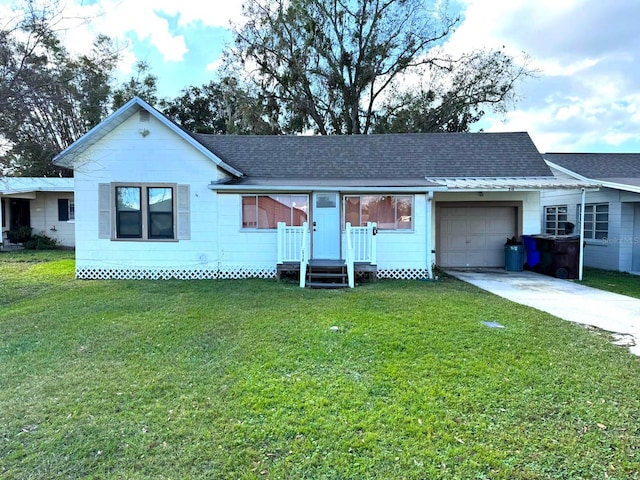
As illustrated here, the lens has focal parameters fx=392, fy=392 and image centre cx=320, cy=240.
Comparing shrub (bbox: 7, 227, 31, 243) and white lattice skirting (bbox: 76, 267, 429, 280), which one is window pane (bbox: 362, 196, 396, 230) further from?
shrub (bbox: 7, 227, 31, 243)

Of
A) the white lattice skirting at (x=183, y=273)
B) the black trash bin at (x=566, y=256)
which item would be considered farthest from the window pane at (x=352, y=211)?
the black trash bin at (x=566, y=256)

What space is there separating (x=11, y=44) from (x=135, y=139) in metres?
2.90

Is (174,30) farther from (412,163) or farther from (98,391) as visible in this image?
(98,391)

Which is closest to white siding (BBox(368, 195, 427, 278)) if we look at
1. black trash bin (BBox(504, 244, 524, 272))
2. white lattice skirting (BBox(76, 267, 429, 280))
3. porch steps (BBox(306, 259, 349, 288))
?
white lattice skirting (BBox(76, 267, 429, 280))

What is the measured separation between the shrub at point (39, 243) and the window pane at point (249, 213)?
1236 cm

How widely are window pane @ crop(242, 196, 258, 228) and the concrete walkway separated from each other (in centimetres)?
568

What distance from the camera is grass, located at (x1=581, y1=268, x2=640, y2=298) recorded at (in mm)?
8693

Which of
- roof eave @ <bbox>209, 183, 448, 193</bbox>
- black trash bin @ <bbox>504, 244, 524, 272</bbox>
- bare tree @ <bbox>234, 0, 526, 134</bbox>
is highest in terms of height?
bare tree @ <bbox>234, 0, 526, 134</bbox>

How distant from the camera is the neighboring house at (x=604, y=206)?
1180 centimetres

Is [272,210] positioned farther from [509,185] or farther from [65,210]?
[65,210]

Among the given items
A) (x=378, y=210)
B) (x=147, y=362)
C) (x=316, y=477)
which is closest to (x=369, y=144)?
(x=378, y=210)

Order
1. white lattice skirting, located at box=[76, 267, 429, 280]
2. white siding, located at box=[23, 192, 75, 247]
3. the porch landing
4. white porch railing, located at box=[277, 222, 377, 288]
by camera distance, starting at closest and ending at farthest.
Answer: the porch landing
white porch railing, located at box=[277, 222, 377, 288]
white lattice skirting, located at box=[76, 267, 429, 280]
white siding, located at box=[23, 192, 75, 247]

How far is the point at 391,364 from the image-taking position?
4227mm

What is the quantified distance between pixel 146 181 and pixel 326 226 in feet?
15.6
